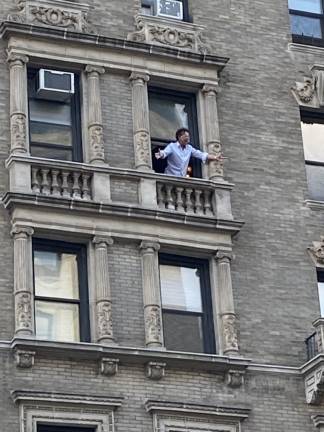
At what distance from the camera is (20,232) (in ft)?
97.3

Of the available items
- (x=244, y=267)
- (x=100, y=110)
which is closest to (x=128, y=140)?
(x=100, y=110)

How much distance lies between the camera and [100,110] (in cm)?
3152

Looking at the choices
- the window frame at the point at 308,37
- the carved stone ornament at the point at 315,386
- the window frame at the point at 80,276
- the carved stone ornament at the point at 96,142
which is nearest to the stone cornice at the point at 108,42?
the carved stone ornament at the point at 96,142

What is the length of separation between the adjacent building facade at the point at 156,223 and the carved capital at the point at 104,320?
0.03m

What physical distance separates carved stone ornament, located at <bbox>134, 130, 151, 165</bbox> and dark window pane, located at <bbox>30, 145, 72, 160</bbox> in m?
1.31

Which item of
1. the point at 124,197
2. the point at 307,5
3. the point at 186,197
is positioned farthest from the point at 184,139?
the point at 307,5

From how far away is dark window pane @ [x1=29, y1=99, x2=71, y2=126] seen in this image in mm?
31500

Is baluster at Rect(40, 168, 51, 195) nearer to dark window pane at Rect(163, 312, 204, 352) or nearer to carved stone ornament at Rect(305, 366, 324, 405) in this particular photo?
dark window pane at Rect(163, 312, 204, 352)

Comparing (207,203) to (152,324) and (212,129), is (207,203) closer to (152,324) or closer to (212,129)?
(212,129)

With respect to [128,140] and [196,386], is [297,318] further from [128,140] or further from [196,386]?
[128,140]

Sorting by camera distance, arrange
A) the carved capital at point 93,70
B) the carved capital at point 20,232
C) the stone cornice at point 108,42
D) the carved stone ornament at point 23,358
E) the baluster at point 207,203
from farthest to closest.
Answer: the carved capital at point 93,70 → the baluster at point 207,203 → the stone cornice at point 108,42 → the carved capital at point 20,232 → the carved stone ornament at point 23,358

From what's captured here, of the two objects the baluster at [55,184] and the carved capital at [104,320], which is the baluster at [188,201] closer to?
the baluster at [55,184]

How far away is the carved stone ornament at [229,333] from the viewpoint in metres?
30.4

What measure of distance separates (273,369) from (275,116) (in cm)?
570
